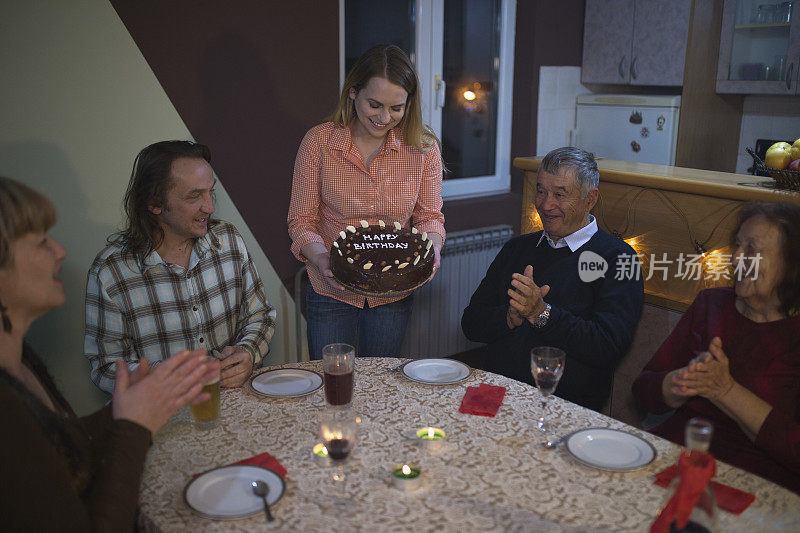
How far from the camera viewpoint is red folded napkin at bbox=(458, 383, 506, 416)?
1677mm

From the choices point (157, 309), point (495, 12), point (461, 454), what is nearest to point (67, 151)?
point (157, 309)

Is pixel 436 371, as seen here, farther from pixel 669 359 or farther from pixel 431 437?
pixel 669 359

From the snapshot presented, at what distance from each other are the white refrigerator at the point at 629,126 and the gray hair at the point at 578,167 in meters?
2.01

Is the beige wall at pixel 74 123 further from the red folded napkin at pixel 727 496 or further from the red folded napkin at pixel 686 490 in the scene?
the red folded napkin at pixel 686 490

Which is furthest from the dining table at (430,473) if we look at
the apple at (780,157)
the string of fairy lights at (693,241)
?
the apple at (780,157)

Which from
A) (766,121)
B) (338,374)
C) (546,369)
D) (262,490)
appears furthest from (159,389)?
(766,121)

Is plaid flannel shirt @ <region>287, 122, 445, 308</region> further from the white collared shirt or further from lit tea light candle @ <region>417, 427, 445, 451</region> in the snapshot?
lit tea light candle @ <region>417, 427, 445, 451</region>

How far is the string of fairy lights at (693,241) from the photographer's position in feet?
7.54

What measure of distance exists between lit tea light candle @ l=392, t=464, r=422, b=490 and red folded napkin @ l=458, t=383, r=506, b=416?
0.98ft

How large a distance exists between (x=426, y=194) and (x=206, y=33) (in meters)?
1.28

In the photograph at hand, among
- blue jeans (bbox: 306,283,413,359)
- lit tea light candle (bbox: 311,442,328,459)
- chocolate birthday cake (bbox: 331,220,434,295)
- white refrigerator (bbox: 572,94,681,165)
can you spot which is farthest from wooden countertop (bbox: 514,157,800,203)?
lit tea light candle (bbox: 311,442,328,459)

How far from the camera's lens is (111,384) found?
187cm

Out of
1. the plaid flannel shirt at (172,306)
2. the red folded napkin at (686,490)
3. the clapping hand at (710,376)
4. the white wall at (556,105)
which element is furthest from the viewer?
the white wall at (556,105)

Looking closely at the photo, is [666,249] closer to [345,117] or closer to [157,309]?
[345,117]
